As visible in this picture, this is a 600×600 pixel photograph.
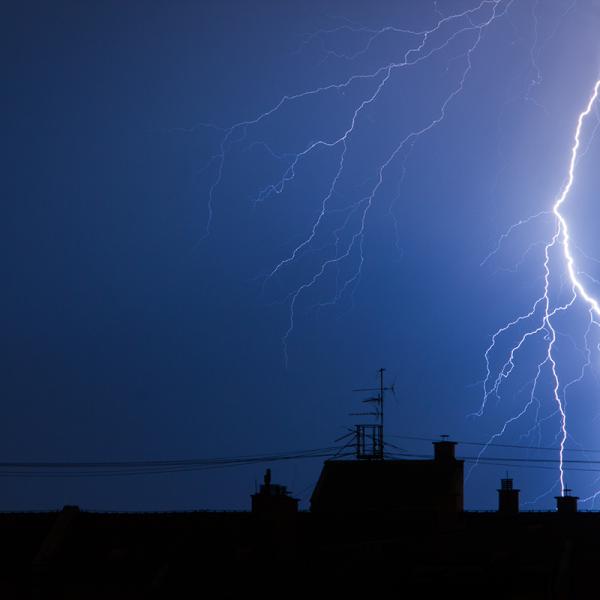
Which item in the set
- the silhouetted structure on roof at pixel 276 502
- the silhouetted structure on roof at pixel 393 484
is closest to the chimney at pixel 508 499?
the silhouetted structure on roof at pixel 393 484

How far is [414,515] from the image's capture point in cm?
3712

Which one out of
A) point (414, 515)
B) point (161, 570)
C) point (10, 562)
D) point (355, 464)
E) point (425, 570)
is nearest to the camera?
point (425, 570)

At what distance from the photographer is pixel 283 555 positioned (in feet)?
95.1

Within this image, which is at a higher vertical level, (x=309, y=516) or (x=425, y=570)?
(x=309, y=516)

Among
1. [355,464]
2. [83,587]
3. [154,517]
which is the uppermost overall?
[355,464]

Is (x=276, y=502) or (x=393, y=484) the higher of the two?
(x=393, y=484)

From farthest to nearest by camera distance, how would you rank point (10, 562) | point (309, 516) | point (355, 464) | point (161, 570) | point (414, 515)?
point (355, 464) < point (414, 515) < point (309, 516) < point (10, 562) < point (161, 570)

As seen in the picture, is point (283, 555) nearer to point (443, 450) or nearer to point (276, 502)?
point (276, 502)

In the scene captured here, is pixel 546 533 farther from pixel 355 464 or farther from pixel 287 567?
pixel 355 464

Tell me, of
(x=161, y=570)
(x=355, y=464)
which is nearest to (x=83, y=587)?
(x=161, y=570)

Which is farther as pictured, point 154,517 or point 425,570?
point 154,517

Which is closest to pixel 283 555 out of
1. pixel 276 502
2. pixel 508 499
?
pixel 276 502

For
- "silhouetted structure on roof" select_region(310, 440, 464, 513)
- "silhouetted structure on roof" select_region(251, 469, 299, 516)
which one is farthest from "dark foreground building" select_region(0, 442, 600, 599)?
"silhouetted structure on roof" select_region(310, 440, 464, 513)

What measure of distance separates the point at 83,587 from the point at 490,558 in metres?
9.25
